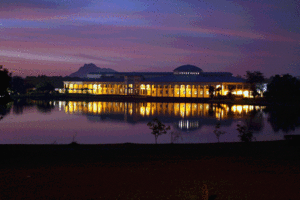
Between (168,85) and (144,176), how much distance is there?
245 feet

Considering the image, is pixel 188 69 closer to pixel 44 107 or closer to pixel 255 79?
pixel 255 79

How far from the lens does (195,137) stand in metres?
21.4

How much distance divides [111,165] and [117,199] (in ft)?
10.7

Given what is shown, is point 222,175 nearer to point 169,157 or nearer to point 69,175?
point 169,157

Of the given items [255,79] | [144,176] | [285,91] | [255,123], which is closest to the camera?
[144,176]

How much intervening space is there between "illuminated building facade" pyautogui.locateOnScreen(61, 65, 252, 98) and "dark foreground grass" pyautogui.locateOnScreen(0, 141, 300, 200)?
6457cm

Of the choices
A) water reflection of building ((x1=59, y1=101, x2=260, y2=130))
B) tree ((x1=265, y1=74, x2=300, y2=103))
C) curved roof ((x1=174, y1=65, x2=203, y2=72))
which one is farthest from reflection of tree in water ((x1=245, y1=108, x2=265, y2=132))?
curved roof ((x1=174, y1=65, x2=203, y2=72))

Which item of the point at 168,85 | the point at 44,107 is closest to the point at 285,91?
the point at 168,85

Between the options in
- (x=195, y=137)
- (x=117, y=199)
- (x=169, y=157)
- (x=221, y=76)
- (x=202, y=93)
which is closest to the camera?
(x=117, y=199)

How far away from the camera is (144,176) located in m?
8.13

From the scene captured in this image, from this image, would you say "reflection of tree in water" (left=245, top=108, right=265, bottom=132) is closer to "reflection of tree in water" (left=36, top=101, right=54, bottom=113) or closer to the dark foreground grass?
the dark foreground grass

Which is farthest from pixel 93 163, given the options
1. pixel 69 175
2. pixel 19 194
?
pixel 19 194

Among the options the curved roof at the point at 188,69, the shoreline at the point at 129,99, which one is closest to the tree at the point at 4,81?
the shoreline at the point at 129,99

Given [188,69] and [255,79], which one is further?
[188,69]
